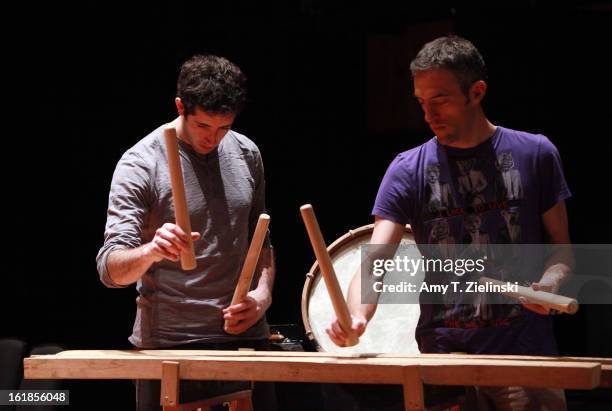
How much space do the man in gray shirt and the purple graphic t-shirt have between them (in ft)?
1.78

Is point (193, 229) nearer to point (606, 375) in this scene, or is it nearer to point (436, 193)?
point (436, 193)

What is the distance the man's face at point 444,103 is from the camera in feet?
8.43

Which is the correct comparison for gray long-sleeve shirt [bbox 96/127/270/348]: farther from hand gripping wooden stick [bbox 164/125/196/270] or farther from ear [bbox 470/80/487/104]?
ear [bbox 470/80/487/104]

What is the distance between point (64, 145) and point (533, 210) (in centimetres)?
263

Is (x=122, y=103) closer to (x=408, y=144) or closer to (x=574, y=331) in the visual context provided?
(x=408, y=144)

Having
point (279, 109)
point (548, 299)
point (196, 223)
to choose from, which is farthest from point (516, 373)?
point (279, 109)

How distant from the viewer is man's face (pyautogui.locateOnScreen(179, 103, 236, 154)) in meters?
2.81

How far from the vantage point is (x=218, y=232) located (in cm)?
287

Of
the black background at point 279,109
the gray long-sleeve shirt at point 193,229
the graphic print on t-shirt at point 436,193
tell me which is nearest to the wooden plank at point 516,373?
the graphic print on t-shirt at point 436,193

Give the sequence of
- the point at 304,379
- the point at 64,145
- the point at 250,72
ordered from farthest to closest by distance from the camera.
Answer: the point at 250,72 → the point at 64,145 → the point at 304,379

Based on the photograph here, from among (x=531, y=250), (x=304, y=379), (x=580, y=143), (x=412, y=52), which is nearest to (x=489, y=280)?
(x=531, y=250)

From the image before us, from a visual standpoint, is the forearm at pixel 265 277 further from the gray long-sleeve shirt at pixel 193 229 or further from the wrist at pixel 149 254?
the wrist at pixel 149 254

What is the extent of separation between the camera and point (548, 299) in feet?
7.28

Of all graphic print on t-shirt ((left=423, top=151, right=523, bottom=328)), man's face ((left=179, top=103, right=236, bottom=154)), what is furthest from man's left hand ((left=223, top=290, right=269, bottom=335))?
graphic print on t-shirt ((left=423, top=151, right=523, bottom=328))
